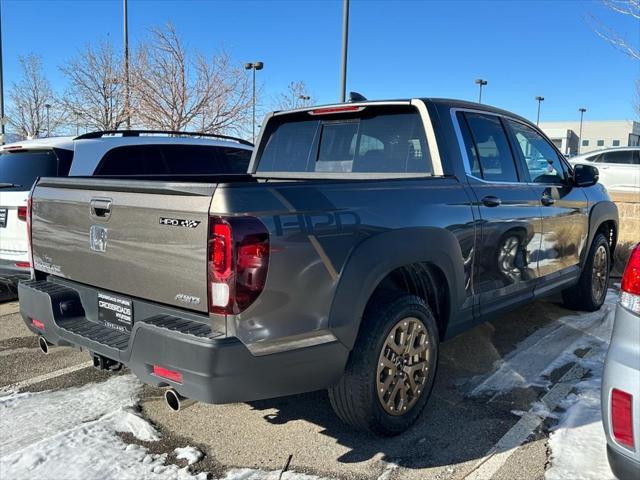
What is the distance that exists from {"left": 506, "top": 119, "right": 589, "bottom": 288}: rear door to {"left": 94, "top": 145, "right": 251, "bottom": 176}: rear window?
4013 millimetres

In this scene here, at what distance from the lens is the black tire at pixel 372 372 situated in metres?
2.97

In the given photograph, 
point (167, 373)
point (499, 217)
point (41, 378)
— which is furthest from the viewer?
point (41, 378)

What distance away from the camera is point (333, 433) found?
3.38m

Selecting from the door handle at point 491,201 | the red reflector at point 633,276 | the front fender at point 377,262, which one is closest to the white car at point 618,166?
the door handle at point 491,201

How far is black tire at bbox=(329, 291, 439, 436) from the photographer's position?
9.76 feet

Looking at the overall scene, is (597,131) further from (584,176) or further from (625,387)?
(625,387)

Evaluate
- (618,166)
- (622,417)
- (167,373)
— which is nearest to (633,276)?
(622,417)

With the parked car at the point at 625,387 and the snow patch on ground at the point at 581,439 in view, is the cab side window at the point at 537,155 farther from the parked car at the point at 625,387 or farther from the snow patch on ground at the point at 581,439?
the parked car at the point at 625,387

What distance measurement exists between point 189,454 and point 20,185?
12.4 feet

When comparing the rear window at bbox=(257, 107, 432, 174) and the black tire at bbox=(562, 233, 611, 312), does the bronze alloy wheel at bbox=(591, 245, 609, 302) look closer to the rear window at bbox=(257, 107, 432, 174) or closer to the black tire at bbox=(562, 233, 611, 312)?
the black tire at bbox=(562, 233, 611, 312)

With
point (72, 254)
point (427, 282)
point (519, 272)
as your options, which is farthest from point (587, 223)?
point (72, 254)

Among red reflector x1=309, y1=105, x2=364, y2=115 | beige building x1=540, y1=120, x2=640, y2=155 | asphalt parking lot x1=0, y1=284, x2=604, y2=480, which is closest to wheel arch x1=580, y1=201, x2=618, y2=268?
asphalt parking lot x1=0, y1=284, x2=604, y2=480

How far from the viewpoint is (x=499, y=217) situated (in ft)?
13.1

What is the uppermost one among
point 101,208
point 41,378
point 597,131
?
point 597,131
